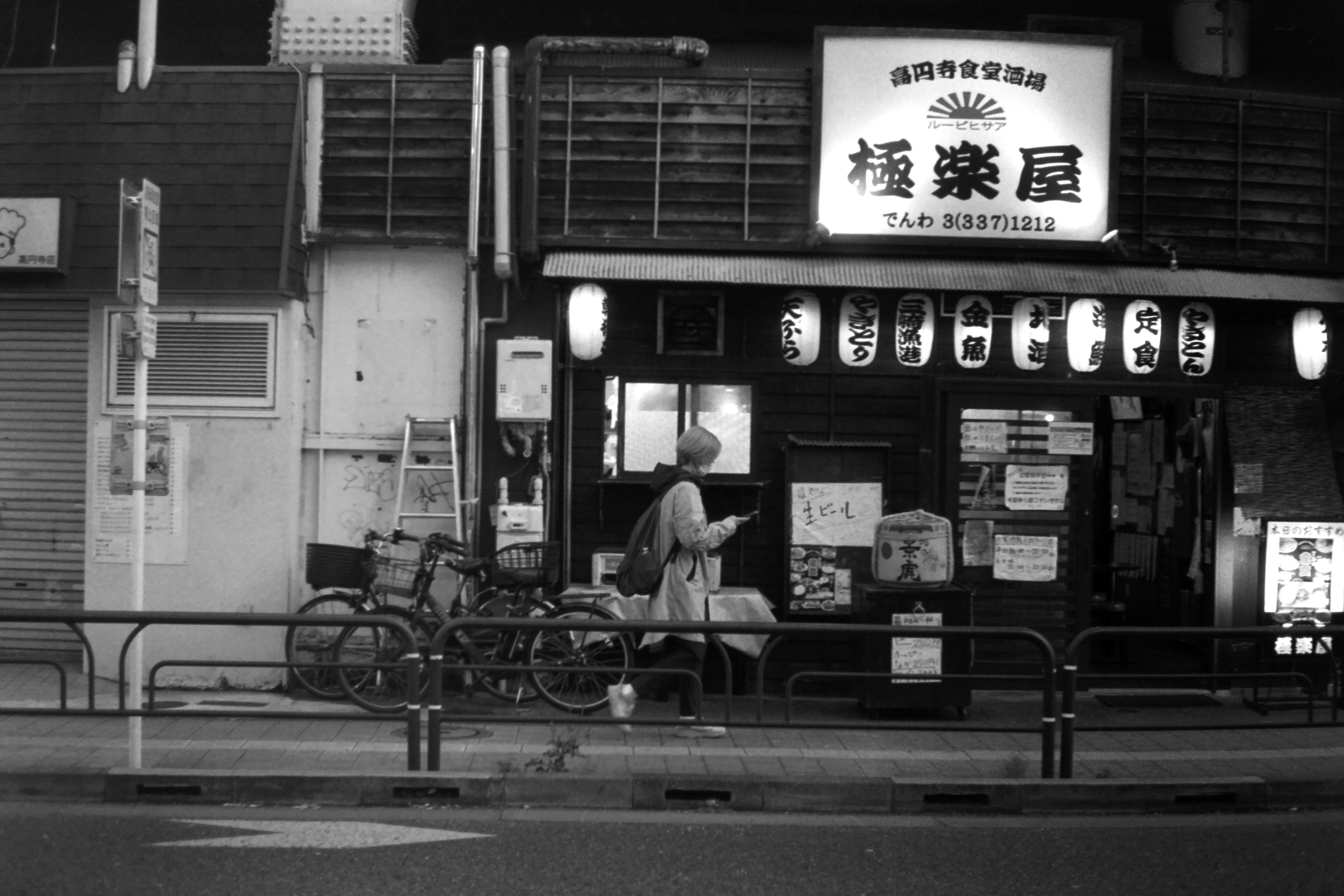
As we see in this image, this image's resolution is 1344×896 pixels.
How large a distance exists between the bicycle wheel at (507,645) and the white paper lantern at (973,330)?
4404 millimetres

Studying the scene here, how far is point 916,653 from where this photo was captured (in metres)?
10.2

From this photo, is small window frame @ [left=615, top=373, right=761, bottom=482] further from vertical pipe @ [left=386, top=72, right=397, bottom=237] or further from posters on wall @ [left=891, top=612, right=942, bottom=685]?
vertical pipe @ [left=386, top=72, right=397, bottom=237]

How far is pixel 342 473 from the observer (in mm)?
11391

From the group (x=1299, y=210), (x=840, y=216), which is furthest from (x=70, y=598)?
(x=1299, y=210)

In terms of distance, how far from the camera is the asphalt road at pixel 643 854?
628cm

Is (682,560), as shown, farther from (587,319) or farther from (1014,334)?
(1014,334)

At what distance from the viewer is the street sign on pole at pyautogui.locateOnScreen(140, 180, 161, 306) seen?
7949mm

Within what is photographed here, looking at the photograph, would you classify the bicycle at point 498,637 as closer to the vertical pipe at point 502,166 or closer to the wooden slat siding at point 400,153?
the vertical pipe at point 502,166

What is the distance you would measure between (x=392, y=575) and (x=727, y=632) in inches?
158

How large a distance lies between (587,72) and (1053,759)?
280 inches

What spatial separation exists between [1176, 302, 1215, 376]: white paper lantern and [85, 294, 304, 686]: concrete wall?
26.5 ft

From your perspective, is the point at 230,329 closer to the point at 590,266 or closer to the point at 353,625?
the point at 590,266

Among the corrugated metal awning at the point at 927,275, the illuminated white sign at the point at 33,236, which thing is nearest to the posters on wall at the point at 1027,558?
the corrugated metal awning at the point at 927,275

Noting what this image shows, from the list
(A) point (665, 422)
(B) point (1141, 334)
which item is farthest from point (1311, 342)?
(A) point (665, 422)
